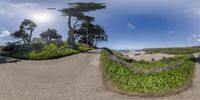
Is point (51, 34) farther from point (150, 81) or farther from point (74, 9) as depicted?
point (150, 81)

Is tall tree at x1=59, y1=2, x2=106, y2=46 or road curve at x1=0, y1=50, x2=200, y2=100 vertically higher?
tall tree at x1=59, y1=2, x2=106, y2=46

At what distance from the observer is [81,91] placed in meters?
16.2

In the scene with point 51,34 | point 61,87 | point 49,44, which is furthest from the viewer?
point 51,34

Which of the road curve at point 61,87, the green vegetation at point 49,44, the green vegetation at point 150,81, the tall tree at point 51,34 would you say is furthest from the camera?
the tall tree at point 51,34

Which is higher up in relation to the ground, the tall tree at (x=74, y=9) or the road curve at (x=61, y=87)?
the tall tree at (x=74, y=9)

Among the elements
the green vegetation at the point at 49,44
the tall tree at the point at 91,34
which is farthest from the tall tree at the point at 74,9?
the tall tree at the point at 91,34

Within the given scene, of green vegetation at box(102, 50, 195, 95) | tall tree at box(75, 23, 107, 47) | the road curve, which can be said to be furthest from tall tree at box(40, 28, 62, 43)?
green vegetation at box(102, 50, 195, 95)

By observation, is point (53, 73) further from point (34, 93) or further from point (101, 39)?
point (101, 39)

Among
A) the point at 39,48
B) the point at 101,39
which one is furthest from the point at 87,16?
the point at 101,39

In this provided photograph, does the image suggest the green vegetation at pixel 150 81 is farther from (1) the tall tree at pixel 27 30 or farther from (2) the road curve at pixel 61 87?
(1) the tall tree at pixel 27 30

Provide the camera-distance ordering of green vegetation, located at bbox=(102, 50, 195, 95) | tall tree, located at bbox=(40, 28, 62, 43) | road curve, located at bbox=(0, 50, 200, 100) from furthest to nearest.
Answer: tall tree, located at bbox=(40, 28, 62, 43) → green vegetation, located at bbox=(102, 50, 195, 95) → road curve, located at bbox=(0, 50, 200, 100)

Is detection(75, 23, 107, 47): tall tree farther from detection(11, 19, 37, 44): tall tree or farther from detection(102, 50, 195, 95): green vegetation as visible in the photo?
detection(102, 50, 195, 95): green vegetation

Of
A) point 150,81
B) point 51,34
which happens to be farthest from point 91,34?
point 150,81

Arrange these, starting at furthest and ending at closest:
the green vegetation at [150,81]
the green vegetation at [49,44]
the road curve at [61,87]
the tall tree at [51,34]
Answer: the tall tree at [51,34] → the green vegetation at [49,44] → the green vegetation at [150,81] → the road curve at [61,87]
